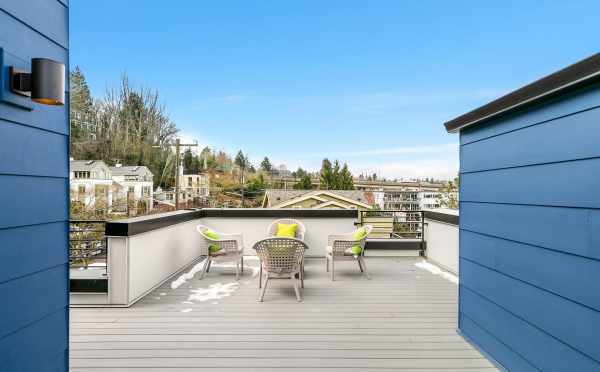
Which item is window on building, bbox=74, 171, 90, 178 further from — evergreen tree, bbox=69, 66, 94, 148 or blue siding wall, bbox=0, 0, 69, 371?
blue siding wall, bbox=0, 0, 69, 371

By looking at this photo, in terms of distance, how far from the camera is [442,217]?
5270 mm

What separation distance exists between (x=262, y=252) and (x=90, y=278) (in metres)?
1.73

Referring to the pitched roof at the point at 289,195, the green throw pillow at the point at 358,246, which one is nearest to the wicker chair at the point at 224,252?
the green throw pillow at the point at 358,246

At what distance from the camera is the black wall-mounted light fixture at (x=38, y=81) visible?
48.8 inches

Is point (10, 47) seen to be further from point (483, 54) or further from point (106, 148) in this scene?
point (106, 148)

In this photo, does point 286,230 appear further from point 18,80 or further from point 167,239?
point 18,80

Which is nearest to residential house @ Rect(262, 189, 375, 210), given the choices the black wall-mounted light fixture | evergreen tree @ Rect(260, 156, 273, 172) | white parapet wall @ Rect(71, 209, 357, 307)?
white parapet wall @ Rect(71, 209, 357, 307)

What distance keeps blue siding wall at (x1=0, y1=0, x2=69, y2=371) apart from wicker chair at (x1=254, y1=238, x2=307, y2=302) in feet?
7.21

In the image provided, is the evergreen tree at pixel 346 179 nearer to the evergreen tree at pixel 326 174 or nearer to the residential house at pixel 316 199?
the evergreen tree at pixel 326 174

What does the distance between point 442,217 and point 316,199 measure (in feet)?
34.3

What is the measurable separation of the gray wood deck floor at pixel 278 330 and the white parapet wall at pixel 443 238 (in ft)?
2.84

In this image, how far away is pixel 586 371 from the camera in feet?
4.99

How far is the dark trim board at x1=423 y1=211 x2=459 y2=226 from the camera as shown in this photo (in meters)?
4.84

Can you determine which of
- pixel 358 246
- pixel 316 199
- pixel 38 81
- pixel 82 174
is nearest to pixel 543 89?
pixel 38 81
